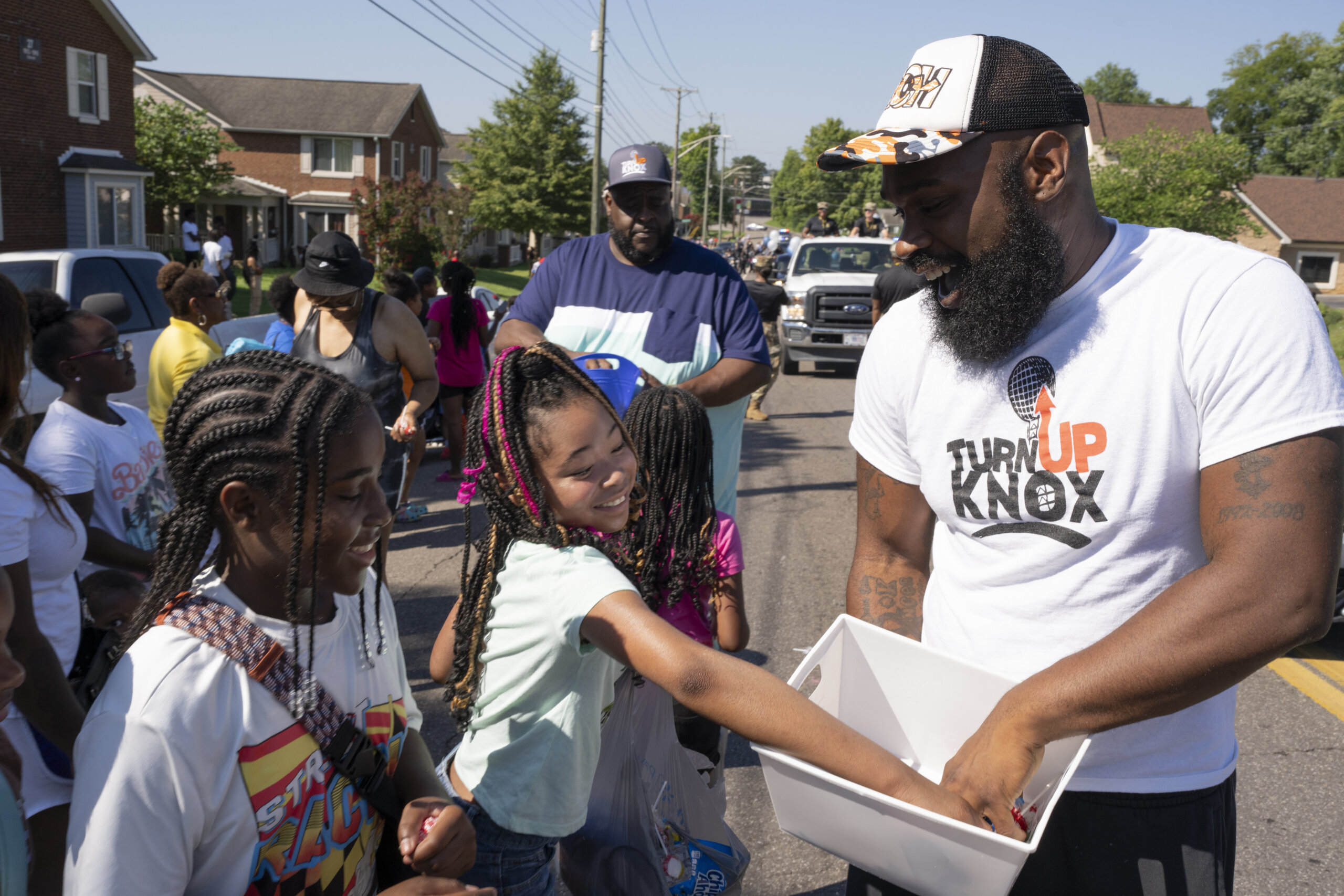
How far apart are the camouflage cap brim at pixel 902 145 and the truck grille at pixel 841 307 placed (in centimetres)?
1327

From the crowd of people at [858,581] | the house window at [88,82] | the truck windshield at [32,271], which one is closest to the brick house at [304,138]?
the house window at [88,82]

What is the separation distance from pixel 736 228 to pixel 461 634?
97473mm

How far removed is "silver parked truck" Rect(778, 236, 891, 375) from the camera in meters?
15.1

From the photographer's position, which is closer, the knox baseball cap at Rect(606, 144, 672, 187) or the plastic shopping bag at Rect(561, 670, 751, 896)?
the plastic shopping bag at Rect(561, 670, 751, 896)

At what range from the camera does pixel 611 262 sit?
4.15 m

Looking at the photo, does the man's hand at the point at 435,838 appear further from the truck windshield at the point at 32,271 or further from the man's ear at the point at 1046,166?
the truck windshield at the point at 32,271

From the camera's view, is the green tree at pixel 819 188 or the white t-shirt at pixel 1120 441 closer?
the white t-shirt at pixel 1120 441

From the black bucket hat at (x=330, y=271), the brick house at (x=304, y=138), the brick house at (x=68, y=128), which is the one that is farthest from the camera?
the brick house at (x=304, y=138)

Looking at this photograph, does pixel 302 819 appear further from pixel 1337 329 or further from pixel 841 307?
pixel 1337 329

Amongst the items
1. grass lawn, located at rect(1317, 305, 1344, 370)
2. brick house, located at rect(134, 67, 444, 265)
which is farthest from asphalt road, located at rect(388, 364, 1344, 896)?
brick house, located at rect(134, 67, 444, 265)

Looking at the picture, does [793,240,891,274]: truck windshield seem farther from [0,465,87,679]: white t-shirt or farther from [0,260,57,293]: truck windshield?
[0,465,87,679]: white t-shirt

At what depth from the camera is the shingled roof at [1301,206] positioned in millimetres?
54656

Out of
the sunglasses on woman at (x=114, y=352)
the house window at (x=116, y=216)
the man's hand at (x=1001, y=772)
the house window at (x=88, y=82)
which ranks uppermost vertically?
the house window at (x=88, y=82)

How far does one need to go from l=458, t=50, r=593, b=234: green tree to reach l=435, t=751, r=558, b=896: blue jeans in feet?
165
